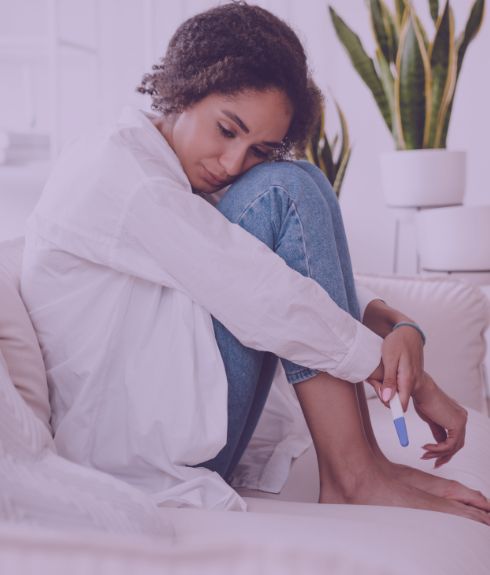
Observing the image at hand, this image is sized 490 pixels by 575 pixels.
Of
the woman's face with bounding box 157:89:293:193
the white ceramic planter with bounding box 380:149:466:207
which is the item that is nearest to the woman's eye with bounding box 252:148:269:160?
the woman's face with bounding box 157:89:293:193

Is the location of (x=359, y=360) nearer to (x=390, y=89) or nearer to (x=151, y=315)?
(x=151, y=315)

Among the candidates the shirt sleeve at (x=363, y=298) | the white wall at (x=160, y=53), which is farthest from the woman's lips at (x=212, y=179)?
the white wall at (x=160, y=53)

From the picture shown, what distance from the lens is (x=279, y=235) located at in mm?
1077

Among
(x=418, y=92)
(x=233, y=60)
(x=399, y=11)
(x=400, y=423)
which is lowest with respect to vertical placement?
(x=400, y=423)

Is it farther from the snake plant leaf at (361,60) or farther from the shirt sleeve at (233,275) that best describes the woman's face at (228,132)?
the snake plant leaf at (361,60)

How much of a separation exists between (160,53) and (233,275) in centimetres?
221

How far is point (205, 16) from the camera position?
1226mm

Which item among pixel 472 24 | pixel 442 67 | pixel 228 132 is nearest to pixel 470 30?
pixel 472 24

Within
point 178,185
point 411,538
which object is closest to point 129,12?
point 178,185

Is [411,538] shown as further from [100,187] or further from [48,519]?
[100,187]

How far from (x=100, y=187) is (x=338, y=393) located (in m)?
0.41

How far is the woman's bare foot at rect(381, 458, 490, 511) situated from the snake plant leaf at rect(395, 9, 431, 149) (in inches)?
61.8

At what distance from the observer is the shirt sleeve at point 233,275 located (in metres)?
1.01

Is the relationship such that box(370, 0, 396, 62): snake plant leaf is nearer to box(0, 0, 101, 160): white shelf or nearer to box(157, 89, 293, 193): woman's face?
box(0, 0, 101, 160): white shelf
